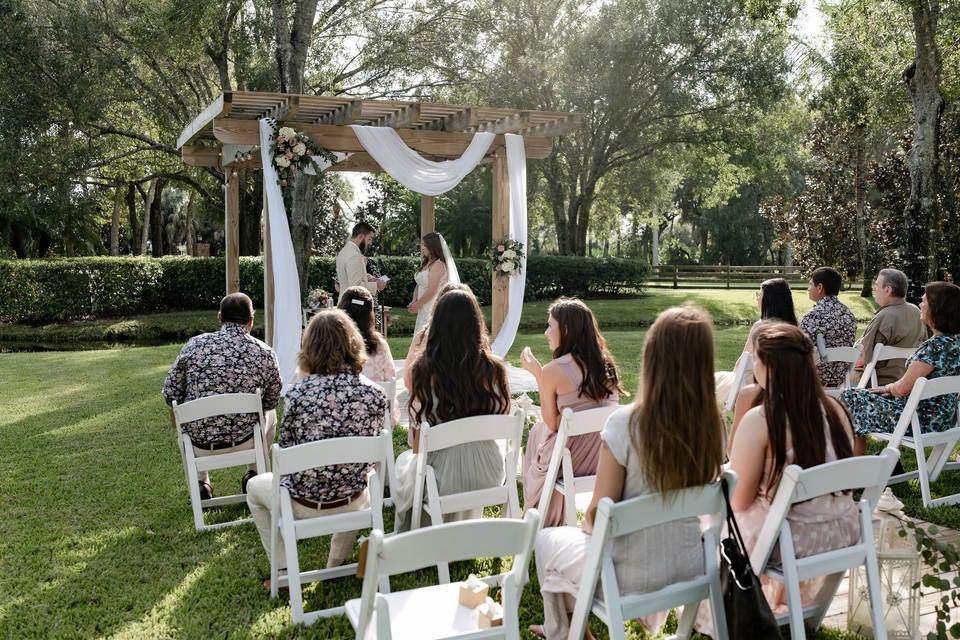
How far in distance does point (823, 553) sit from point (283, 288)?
6.18 meters

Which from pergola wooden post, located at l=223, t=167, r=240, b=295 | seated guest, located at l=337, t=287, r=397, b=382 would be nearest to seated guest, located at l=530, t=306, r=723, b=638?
seated guest, located at l=337, t=287, r=397, b=382

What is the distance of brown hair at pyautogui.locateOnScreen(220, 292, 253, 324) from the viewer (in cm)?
498

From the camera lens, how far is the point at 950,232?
14984 millimetres

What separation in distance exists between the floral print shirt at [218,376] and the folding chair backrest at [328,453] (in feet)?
5.36

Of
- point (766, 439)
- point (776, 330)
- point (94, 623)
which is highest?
point (776, 330)

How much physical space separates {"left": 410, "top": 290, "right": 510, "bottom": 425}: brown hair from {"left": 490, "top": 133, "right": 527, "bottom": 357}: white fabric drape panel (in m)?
5.16

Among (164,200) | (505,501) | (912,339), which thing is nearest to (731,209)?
(164,200)

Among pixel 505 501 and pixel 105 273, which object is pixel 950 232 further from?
pixel 105 273

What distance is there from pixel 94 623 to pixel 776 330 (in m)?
3.28

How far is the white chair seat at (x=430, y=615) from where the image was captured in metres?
2.56

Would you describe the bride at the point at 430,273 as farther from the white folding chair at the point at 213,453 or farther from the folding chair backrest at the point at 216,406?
the folding chair backrest at the point at 216,406

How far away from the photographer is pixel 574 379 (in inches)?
162

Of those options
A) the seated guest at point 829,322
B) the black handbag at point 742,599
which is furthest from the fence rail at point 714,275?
the black handbag at point 742,599

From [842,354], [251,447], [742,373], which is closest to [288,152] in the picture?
[251,447]
